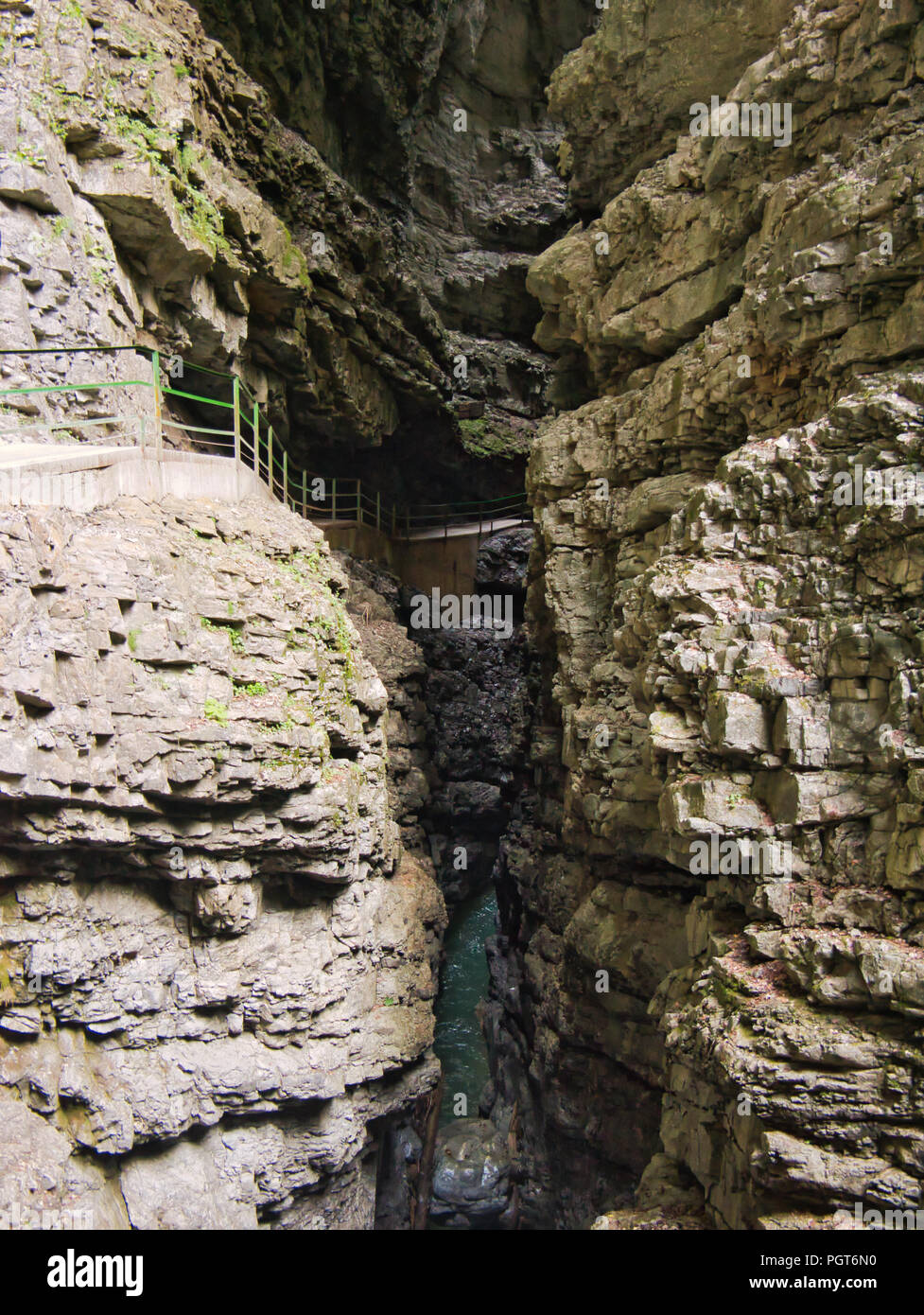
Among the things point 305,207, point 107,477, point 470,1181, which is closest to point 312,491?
point 305,207

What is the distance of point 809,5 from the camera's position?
916cm

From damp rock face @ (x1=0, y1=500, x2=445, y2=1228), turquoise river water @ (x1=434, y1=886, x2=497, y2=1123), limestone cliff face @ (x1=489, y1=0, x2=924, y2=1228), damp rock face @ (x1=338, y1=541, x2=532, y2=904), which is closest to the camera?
limestone cliff face @ (x1=489, y1=0, x2=924, y2=1228)

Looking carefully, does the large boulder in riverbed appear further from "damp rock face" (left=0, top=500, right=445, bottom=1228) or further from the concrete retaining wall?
the concrete retaining wall

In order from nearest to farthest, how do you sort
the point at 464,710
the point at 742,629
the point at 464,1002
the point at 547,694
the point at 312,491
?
1. the point at 742,629
2. the point at 547,694
3. the point at 312,491
4. the point at 464,1002
5. the point at 464,710

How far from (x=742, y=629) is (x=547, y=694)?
7574 millimetres

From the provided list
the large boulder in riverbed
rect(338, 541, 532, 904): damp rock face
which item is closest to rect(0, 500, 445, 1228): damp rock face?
the large boulder in riverbed

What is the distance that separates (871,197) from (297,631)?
7.42 m

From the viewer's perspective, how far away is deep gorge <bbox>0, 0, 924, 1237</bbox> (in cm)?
733

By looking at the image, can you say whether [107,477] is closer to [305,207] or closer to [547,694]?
[547,694]

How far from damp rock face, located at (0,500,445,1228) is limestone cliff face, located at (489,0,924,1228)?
3795 mm

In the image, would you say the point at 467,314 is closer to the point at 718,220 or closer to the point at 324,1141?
the point at 718,220

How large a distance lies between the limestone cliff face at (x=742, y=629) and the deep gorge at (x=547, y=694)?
5 centimetres

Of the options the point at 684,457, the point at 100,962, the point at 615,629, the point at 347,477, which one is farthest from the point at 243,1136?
the point at 347,477

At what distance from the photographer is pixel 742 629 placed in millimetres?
8156
